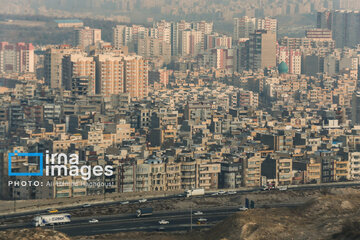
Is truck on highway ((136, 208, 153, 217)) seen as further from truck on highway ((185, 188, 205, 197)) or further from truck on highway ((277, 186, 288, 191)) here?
truck on highway ((277, 186, 288, 191))

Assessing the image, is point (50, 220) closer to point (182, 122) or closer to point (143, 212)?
point (143, 212)

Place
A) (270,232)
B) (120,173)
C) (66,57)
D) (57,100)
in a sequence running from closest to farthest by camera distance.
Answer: (270,232) → (120,173) → (57,100) → (66,57)

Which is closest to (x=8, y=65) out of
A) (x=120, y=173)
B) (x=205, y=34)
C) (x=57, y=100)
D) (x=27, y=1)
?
(x=27, y=1)

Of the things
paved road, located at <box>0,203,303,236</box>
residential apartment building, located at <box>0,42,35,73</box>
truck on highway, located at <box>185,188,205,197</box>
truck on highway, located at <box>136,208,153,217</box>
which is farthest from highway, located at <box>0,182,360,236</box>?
residential apartment building, located at <box>0,42,35,73</box>

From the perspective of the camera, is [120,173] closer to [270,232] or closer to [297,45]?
[270,232]

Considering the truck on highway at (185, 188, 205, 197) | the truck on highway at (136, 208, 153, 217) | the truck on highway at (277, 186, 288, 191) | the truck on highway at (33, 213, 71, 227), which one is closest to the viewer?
the truck on highway at (33, 213, 71, 227)

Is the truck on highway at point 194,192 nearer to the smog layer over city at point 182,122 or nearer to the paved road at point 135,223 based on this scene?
the smog layer over city at point 182,122

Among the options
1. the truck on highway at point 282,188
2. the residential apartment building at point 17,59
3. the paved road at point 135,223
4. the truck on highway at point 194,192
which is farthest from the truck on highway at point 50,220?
the residential apartment building at point 17,59
